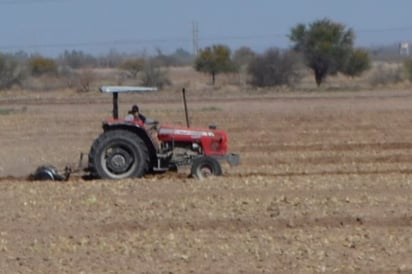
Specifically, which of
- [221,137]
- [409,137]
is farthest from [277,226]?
[409,137]

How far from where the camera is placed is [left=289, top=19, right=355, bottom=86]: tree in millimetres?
81562

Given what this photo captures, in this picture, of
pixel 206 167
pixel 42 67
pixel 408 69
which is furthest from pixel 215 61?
pixel 206 167

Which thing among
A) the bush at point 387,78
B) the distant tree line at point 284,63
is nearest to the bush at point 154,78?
the distant tree line at point 284,63

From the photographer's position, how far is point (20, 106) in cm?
5244

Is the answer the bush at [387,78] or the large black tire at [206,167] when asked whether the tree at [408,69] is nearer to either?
the bush at [387,78]

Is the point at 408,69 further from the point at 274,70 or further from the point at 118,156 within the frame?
the point at 118,156

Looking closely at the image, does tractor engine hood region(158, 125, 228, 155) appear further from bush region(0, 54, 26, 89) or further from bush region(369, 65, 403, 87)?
bush region(0, 54, 26, 89)

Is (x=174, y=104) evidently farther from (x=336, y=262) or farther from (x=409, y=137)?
Result: (x=336, y=262)

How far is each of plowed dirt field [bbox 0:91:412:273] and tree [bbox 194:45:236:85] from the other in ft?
198

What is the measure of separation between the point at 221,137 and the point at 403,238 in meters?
7.91

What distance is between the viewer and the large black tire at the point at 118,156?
20.8 metres

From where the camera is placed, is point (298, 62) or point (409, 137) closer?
point (409, 137)

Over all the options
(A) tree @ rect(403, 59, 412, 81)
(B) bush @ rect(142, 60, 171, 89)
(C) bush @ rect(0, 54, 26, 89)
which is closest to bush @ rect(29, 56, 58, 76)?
(C) bush @ rect(0, 54, 26, 89)

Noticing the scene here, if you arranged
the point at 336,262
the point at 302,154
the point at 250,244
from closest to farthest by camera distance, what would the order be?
the point at 336,262 → the point at 250,244 → the point at 302,154
